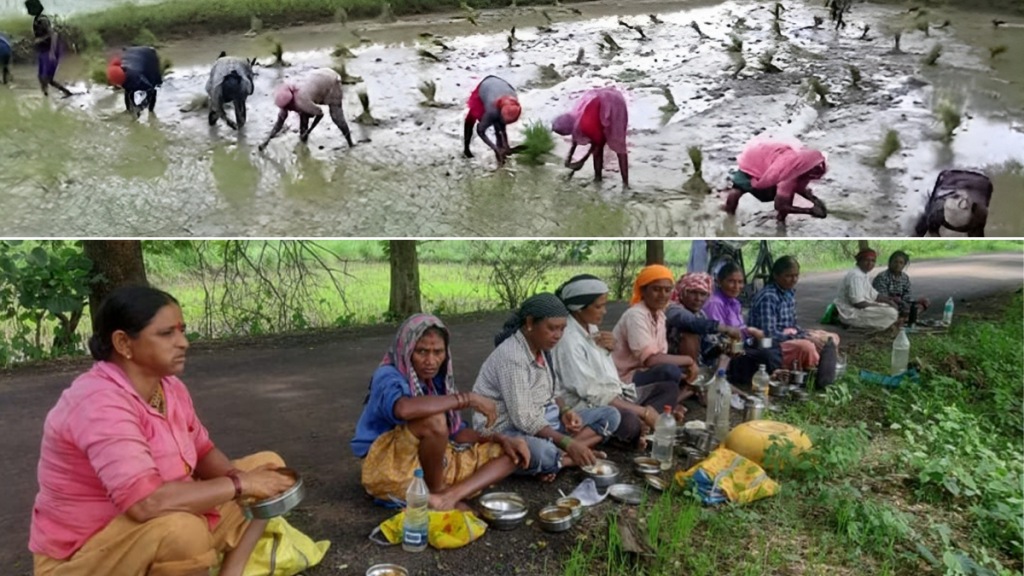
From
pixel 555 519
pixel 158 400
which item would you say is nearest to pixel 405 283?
pixel 555 519

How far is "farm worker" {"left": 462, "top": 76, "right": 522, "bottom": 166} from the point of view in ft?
14.8

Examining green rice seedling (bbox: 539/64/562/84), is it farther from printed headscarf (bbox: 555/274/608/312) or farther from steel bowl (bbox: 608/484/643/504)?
steel bowl (bbox: 608/484/643/504)

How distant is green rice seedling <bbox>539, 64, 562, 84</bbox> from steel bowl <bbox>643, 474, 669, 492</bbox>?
358 centimetres

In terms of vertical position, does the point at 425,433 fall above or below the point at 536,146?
below

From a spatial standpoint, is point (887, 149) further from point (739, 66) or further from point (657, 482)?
point (657, 482)

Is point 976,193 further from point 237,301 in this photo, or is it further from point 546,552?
point 237,301

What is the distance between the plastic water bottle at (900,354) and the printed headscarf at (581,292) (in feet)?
7.89

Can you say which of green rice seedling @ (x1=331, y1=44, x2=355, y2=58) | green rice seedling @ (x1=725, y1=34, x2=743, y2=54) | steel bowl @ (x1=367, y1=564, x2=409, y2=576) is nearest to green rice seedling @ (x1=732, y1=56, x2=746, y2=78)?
green rice seedling @ (x1=725, y1=34, x2=743, y2=54)

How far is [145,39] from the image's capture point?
7.18 m

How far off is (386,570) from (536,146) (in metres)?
2.70

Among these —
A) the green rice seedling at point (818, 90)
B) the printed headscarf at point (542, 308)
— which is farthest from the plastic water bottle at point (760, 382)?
the green rice seedling at point (818, 90)

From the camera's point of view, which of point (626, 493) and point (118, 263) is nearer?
point (626, 493)

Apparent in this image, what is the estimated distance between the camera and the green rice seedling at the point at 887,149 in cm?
471

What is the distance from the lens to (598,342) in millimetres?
4020
